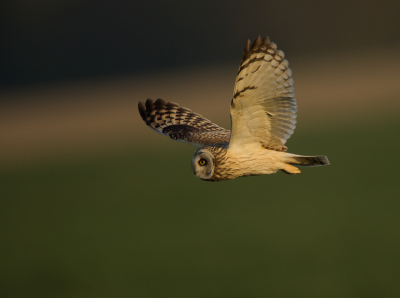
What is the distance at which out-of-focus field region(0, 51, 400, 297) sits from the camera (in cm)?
1530

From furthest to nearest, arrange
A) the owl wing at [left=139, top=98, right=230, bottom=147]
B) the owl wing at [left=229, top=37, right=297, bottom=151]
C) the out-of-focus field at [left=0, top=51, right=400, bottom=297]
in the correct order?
the out-of-focus field at [left=0, top=51, right=400, bottom=297] → the owl wing at [left=139, top=98, right=230, bottom=147] → the owl wing at [left=229, top=37, right=297, bottom=151]

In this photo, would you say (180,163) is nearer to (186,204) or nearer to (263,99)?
A: (186,204)

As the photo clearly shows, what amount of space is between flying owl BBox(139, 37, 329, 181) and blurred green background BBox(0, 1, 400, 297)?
926 cm

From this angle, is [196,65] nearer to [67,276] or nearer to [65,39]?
[65,39]

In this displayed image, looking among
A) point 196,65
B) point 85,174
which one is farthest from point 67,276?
point 196,65

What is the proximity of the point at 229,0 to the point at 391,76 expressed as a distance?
11132 mm

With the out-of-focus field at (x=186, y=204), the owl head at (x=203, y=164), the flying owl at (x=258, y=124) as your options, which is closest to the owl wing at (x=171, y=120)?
the flying owl at (x=258, y=124)

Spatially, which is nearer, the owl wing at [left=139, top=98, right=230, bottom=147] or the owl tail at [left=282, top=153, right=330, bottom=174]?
the owl tail at [left=282, top=153, right=330, bottom=174]

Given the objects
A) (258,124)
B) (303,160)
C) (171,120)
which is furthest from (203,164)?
(171,120)

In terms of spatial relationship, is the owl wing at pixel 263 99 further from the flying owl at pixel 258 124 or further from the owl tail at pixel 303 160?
the owl tail at pixel 303 160

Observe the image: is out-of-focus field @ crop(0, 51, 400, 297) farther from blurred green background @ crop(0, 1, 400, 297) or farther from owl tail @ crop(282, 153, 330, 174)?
owl tail @ crop(282, 153, 330, 174)

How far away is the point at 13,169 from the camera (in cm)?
2498

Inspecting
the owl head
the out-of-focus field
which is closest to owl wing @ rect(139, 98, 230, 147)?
the owl head

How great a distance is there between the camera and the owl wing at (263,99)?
4312mm
